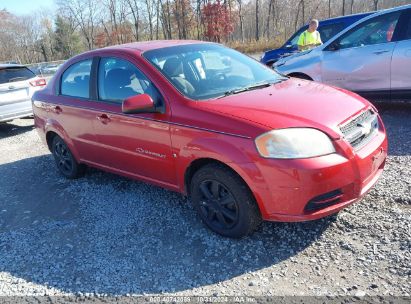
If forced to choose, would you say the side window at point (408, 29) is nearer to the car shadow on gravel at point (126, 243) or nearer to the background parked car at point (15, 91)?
the car shadow on gravel at point (126, 243)

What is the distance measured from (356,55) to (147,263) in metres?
4.97

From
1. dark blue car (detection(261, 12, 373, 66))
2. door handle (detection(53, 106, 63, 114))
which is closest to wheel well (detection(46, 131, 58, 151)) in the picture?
door handle (detection(53, 106, 63, 114))

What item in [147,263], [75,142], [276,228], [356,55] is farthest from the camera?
[356,55]

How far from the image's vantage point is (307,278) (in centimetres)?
271

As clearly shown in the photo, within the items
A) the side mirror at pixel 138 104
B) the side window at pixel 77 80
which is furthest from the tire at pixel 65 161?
the side mirror at pixel 138 104

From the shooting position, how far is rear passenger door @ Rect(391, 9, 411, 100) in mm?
5688

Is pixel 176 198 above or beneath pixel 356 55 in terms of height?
beneath

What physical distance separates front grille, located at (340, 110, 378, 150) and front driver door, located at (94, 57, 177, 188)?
1509 millimetres

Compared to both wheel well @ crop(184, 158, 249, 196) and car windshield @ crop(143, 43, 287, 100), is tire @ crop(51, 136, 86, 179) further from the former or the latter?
wheel well @ crop(184, 158, 249, 196)

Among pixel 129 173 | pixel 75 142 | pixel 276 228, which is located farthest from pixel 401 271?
pixel 75 142

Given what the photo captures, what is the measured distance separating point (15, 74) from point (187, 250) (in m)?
7.02

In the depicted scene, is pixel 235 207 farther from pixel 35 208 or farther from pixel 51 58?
pixel 51 58

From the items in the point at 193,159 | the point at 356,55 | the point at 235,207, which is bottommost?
the point at 235,207

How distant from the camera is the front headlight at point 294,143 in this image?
9.05 ft
